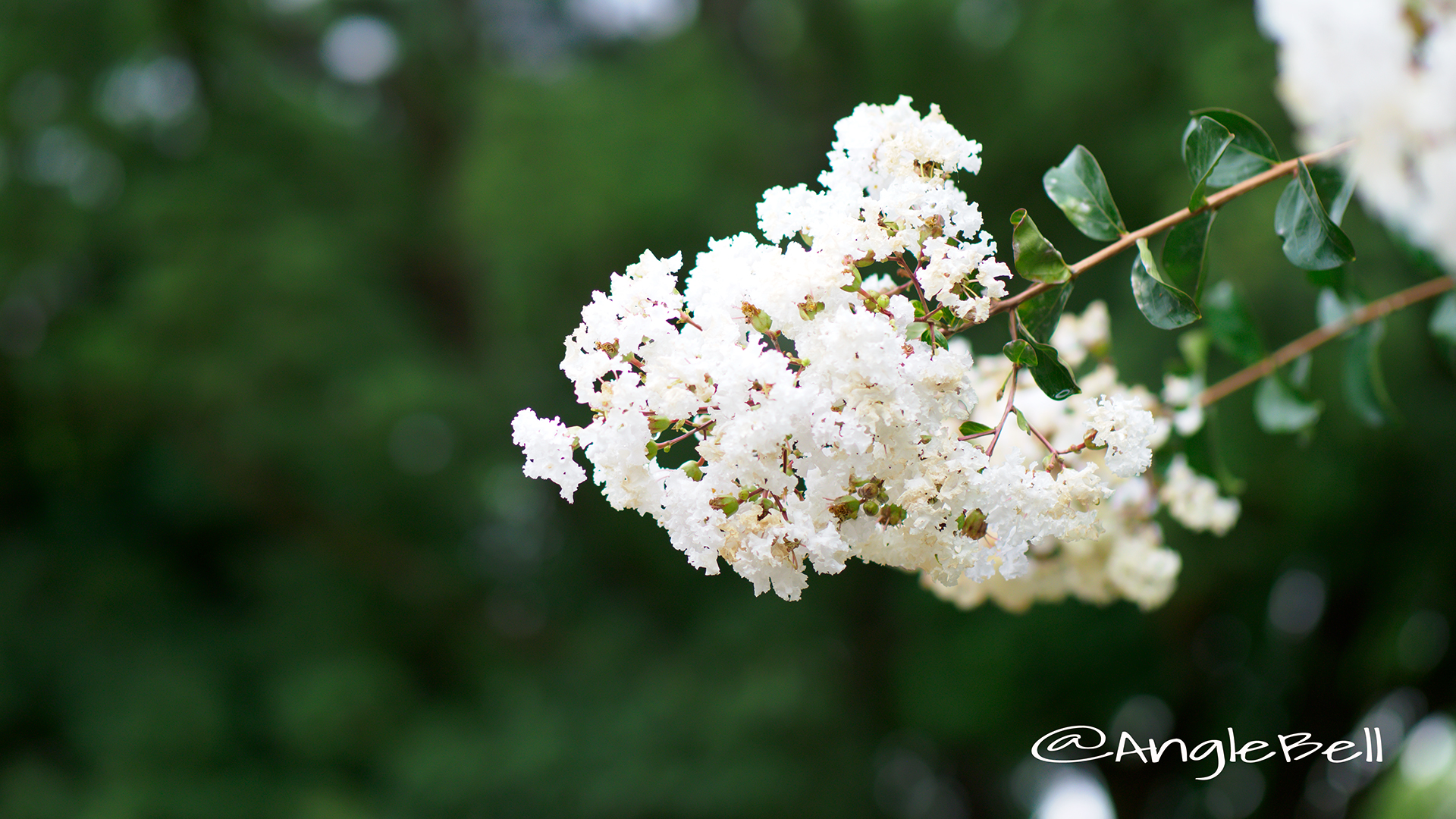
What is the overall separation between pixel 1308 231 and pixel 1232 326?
38 cm

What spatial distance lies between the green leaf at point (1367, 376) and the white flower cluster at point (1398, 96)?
440mm

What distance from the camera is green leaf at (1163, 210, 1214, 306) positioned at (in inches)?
29.3

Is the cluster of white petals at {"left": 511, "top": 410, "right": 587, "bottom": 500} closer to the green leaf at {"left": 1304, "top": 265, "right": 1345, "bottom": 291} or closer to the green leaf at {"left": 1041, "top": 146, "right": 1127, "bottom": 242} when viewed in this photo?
the green leaf at {"left": 1041, "top": 146, "right": 1127, "bottom": 242}

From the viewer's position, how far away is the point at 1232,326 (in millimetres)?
1066

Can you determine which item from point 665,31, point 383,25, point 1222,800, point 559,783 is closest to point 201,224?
point 383,25

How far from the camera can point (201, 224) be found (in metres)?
4.09

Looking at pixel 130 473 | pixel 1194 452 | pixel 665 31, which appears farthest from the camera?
pixel 130 473

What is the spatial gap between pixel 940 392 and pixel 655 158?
343 centimetres

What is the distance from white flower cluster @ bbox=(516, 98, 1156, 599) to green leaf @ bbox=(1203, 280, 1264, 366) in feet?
1.42

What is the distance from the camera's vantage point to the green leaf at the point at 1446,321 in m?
1.02

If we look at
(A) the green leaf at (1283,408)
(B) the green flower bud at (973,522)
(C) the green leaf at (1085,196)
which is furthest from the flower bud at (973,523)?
(A) the green leaf at (1283,408)

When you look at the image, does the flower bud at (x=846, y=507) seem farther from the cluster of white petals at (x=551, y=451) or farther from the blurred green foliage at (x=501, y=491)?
the blurred green foliage at (x=501, y=491)

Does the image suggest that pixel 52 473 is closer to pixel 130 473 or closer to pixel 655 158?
pixel 130 473

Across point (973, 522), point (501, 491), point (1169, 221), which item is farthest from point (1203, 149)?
point (501, 491)
